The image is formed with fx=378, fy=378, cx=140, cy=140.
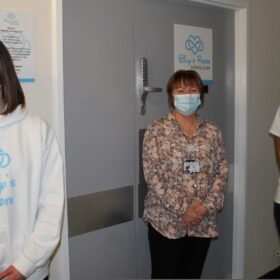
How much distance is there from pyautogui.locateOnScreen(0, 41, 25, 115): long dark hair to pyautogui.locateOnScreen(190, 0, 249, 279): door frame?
6.10ft

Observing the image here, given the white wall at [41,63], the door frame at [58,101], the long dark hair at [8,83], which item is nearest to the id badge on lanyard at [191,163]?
the door frame at [58,101]

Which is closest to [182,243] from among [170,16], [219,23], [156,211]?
[156,211]

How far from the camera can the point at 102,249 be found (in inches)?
87.8

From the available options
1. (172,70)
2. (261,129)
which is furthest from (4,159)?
(261,129)

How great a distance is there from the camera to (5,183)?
135cm

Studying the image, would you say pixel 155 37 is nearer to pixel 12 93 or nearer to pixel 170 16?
pixel 170 16

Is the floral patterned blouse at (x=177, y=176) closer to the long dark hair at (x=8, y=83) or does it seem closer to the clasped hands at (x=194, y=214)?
the clasped hands at (x=194, y=214)

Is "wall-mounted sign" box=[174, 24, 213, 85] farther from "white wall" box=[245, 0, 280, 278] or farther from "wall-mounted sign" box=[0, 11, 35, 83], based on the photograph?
"wall-mounted sign" box=[0, 11, 35, 83]

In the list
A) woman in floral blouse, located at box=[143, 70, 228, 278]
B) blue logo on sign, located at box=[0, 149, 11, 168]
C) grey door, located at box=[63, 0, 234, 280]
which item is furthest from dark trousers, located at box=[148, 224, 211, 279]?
blue logo on sign, located at box=[0, 149, 11, 168]

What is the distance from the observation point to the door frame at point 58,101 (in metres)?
1.87

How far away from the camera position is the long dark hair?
1.31 m

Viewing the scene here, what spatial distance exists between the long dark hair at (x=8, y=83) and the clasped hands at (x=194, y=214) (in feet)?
3.57

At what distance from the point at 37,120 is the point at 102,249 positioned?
1.07 metres

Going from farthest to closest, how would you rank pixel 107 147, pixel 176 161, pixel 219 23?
pixel 219 23 → pixel 107 147 → pixel 176 161
